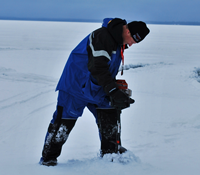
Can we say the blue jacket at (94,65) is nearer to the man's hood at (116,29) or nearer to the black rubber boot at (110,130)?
the man's hood at (116,29)

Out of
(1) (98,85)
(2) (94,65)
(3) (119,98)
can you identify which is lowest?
(3) (119,98)

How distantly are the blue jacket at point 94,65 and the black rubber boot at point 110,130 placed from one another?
5.8 inches

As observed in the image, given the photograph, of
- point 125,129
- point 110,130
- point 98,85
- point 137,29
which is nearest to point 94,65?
point 98,85

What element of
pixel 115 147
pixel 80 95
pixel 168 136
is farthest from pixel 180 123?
pixel 80 95

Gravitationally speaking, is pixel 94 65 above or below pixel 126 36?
below

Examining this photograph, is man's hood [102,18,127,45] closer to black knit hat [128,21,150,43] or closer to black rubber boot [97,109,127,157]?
black knit hat [128,21,150,43]

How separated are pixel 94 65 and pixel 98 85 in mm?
265

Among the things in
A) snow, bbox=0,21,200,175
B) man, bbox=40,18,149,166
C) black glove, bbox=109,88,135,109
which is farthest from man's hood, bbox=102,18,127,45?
snow, bbox=0,21,200,175

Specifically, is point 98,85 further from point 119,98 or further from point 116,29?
point 116,29

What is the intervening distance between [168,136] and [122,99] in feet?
3.79

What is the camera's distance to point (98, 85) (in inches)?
77.5

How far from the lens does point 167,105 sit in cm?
360

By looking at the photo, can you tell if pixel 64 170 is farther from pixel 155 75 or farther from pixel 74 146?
pixel 155 75

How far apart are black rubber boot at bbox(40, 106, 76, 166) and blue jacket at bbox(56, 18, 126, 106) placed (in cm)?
27
